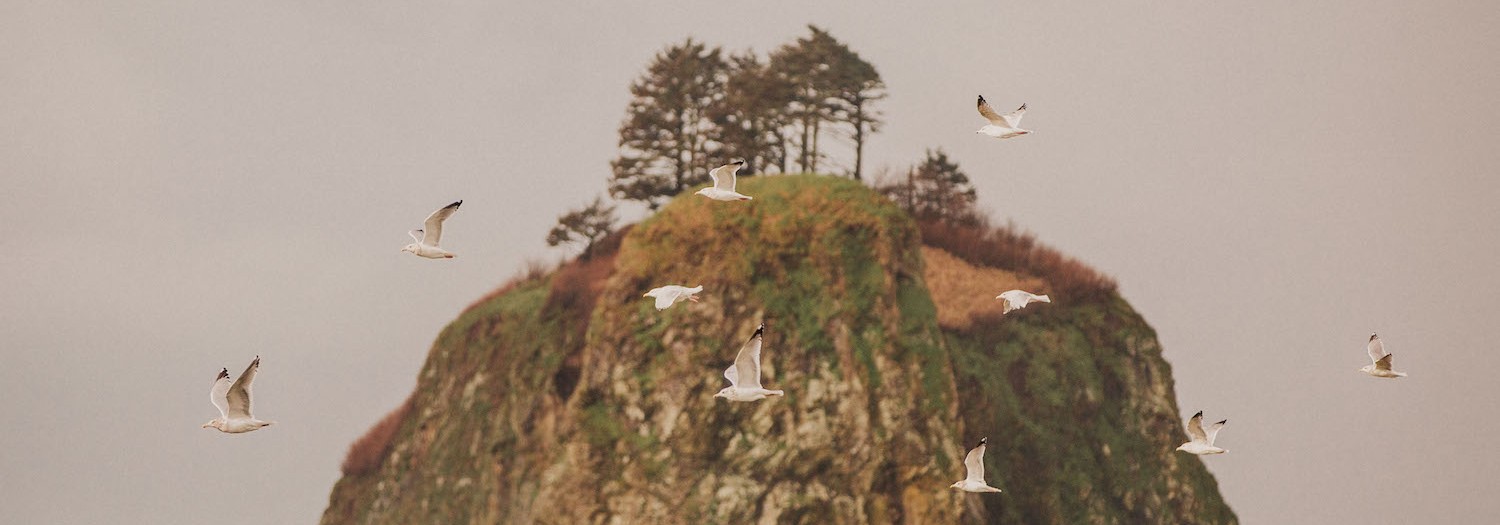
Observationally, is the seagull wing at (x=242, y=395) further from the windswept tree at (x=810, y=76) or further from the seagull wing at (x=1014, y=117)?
the windswept tree at (x=810, y=76)

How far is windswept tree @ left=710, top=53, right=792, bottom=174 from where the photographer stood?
181 feet

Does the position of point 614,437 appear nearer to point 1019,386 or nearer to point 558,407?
point 558,407

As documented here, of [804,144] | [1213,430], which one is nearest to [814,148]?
[804,144]

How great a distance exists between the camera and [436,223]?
2786 centimetres

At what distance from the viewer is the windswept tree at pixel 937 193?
57.6 m

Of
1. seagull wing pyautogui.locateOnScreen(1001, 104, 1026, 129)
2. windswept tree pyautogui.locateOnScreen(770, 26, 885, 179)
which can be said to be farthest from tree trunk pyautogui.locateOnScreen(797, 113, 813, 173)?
seagull wing pyautogui.locateOnScreen(1001, 104, 1026, 129)

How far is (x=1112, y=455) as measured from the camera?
44625 millimetres

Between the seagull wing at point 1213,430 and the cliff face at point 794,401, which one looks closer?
the seagull wing at point 1213,430

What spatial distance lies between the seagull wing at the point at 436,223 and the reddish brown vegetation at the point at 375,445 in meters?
23.6

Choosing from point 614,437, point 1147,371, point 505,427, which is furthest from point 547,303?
point 1147,371

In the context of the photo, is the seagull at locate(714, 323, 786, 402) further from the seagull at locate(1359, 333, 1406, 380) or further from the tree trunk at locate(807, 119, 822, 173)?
the tree trunk at locate(807, 119, 822, 173)

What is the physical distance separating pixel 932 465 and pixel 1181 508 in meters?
11.5

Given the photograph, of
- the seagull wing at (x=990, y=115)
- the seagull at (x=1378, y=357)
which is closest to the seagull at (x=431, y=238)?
the seagull wing at (x=990, y=115)

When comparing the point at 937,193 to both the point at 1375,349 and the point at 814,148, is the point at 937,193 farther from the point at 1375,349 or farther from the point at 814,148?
the point at 1375,349
